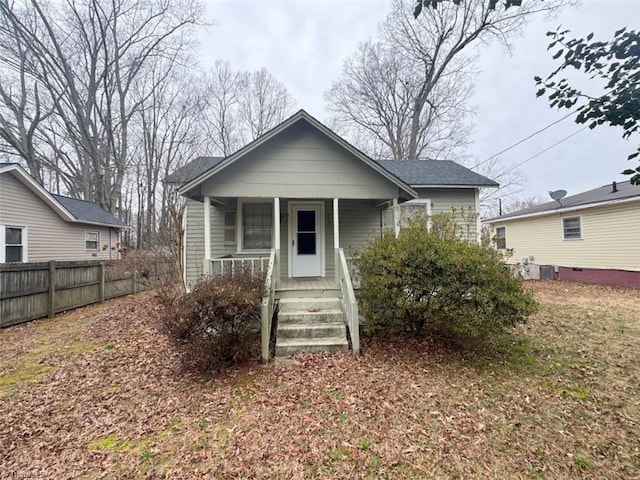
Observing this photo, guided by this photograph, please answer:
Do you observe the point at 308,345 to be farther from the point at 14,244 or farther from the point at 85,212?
the point at 85,212

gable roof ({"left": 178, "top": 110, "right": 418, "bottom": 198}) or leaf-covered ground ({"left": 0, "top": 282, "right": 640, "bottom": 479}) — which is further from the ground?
gable roof ({"left": 178, "top": 110, "right": 418, "bottom": 198})

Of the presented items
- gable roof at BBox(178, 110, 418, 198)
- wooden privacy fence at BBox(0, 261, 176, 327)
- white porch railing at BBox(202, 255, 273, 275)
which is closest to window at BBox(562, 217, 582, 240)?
gable roof at BBox(178, 110, 418, 198)

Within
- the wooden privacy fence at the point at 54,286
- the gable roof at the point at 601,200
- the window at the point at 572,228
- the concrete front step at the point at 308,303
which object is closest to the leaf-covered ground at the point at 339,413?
the concrete front step at the point at 308,303

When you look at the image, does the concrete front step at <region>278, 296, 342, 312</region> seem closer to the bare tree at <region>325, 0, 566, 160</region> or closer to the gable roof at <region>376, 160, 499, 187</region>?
the gable roof at <region>376, 160, 499, 187</region>

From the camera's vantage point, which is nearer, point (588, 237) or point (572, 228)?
point (588, 237)

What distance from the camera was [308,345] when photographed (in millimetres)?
5297

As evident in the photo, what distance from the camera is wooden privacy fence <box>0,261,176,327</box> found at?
24.6ft

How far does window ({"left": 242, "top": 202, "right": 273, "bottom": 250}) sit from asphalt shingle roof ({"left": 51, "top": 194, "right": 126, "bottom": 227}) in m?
11.2

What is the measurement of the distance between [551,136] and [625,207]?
749 centimetres

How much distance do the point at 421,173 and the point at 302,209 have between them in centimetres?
492

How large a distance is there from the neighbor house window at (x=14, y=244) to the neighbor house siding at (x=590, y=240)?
802 inches

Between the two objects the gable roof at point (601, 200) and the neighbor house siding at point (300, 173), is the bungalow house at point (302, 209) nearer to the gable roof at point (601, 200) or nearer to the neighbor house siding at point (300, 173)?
the neighbor house siding at point (300, 173)

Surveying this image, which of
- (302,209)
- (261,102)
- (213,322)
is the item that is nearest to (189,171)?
(302,209)

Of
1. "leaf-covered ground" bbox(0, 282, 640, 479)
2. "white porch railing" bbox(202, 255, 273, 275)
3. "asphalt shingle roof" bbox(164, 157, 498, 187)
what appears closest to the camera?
"leaf-covered ground" bbox(0, 282, 640, 479)
